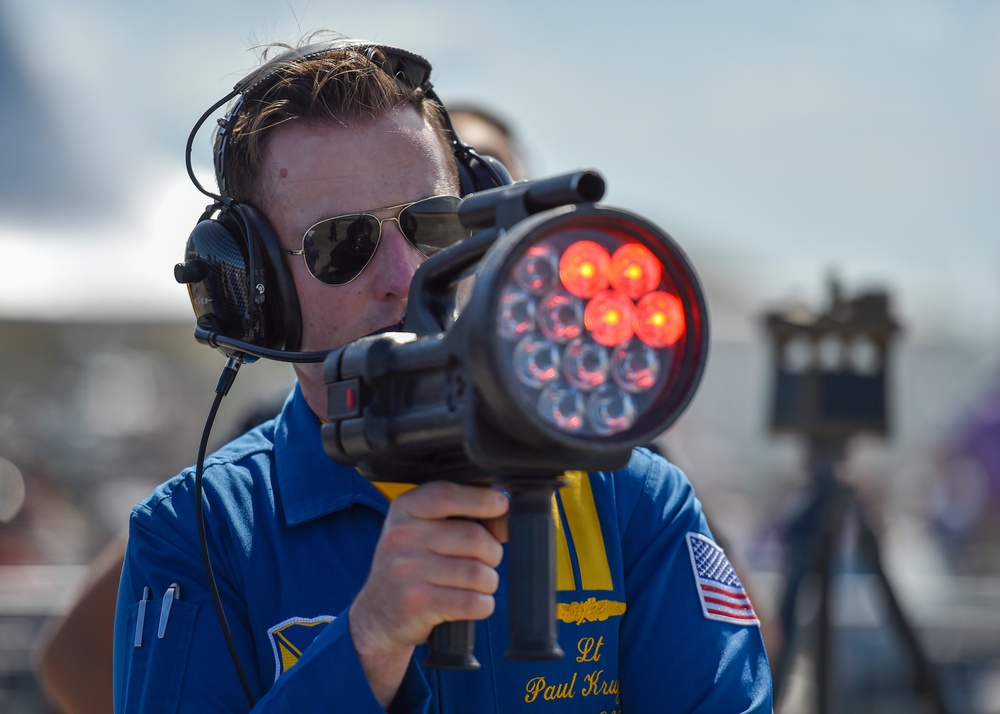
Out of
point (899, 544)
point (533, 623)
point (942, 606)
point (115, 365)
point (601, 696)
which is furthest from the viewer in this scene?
point (899, 544)

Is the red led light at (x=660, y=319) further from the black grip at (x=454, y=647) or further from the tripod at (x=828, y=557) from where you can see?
the tripod at (x=828, y=557)

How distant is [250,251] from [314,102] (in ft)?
0.65

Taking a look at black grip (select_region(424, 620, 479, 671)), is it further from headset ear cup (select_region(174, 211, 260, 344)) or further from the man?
headset ear cup (select_region(174, 211, 260, 344))

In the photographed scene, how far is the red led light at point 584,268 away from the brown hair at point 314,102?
58cm

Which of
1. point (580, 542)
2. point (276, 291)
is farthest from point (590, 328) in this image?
point (276, 291)

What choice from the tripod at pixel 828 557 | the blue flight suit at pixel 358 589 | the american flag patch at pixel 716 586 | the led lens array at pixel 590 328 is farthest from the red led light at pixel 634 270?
the tripod at pixel 828 557

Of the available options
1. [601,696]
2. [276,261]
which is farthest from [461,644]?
[276,261]

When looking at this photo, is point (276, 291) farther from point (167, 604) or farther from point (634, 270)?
point (634, 270)

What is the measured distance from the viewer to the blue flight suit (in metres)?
1.22

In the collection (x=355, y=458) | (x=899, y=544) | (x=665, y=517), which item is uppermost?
(x=355, y=458)

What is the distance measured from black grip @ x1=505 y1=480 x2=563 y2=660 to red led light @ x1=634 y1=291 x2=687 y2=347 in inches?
5.6

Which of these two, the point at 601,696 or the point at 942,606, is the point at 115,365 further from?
the point at 601,696

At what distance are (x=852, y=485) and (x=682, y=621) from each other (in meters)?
2.28

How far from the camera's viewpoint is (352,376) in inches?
38.5
